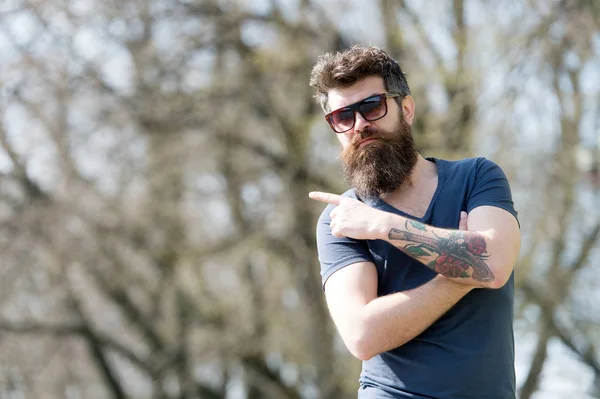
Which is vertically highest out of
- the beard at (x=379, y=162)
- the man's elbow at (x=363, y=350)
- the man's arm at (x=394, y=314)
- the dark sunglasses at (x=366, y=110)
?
the dark sunglasses at (x=366, y=110)

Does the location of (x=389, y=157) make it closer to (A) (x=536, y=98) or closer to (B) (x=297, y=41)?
(A) (x=536, y=98)

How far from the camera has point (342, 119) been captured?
2705 millimetres

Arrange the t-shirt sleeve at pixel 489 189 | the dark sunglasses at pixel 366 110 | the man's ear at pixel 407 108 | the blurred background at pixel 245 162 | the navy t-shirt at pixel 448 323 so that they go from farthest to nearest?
the blurred background at pixel 245 162, the man's ear at pixel 407 108, the dark sunglasses at pixel 366 110, the t-shirt sleeve at pixel 489 189, the navy t-shirt at pixel 448 323

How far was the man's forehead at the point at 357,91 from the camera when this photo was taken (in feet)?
8.80

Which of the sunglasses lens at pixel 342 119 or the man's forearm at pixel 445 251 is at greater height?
the sunglasses lens at pixel 342 119

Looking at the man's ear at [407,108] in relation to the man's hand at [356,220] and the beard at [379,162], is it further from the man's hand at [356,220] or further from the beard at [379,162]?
the man's hand at [356,220]

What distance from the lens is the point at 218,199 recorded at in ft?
40.8

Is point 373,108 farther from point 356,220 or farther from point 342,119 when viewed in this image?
point 356,220

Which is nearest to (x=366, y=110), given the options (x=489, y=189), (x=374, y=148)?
(x=374, y=148)

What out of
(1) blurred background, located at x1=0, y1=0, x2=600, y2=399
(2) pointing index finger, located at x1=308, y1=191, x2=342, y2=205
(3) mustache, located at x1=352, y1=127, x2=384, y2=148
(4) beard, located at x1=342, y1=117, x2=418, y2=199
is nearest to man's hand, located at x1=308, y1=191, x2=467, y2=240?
(2) pointing index finger, located at x1=308, y1=191, x2=342, y2=205

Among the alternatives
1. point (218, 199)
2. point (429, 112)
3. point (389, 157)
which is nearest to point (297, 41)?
point (429, 112)

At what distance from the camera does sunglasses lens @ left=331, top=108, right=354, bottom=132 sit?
8.80 feet

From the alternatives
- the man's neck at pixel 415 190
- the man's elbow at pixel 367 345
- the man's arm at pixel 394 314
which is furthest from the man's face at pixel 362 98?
the man's elbow at pixel 367 345

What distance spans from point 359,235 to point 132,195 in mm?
9880
